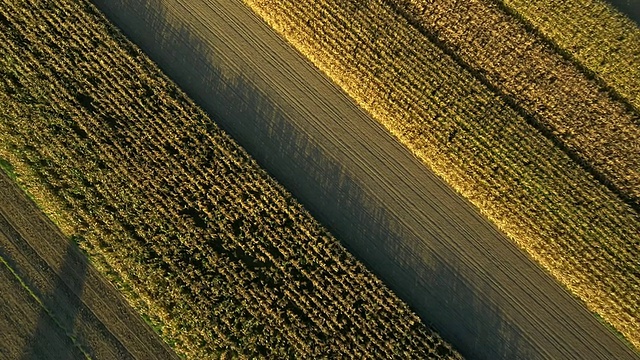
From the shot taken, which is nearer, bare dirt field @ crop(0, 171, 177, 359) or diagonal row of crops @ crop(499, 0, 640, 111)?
bare dirt field @ crop(0, 171, 177, 359)

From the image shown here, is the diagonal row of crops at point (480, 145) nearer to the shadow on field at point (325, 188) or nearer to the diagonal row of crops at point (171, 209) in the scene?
the shadow on field at point (325, 188)

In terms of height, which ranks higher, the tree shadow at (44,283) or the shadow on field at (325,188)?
the shadow on field at (325,188)

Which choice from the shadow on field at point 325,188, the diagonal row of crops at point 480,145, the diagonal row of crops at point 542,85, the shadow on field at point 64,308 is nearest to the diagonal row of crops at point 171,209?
the shadow on field at point 325,188

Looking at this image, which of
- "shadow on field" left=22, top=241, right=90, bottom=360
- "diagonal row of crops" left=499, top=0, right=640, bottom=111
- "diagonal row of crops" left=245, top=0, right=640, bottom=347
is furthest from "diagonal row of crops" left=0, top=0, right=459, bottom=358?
"diagonal row of crops" left=499, top=0, right=640, bottom=111

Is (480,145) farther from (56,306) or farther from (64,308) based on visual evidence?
(56,306)

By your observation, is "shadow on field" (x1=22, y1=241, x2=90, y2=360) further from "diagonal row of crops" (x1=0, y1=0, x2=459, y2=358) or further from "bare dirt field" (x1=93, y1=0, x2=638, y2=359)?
"bare dirt field" (x1=93, y1=0, x2=638, y2=359)
